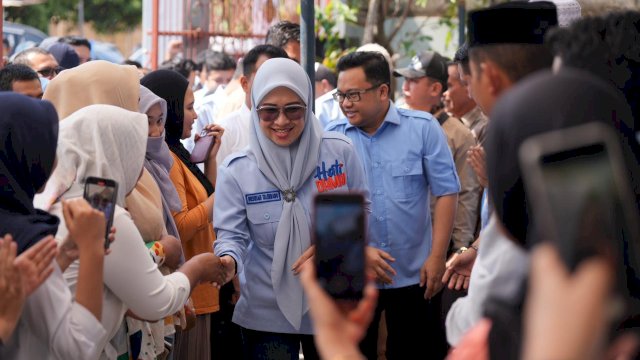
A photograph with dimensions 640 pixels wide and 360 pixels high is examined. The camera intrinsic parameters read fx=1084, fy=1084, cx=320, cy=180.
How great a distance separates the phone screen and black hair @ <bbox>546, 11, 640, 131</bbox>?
1.05 metres

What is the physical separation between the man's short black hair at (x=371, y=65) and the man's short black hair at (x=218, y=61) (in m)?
6.35

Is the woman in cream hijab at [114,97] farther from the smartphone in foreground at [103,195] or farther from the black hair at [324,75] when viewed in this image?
the black hair at [324,75]

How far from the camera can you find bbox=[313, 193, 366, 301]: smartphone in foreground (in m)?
2.11

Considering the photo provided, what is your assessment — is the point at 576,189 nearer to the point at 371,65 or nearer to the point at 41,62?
the point at 371,65

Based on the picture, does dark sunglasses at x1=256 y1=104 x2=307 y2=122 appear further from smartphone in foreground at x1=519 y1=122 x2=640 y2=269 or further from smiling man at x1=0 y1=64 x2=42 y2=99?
smartphone in foreground at x1=519 y1=122 x2=640 y2=269

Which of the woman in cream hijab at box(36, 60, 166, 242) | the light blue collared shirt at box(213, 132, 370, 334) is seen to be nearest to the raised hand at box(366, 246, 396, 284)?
the light blue collared shirt at box(213, 132, 370, 334)

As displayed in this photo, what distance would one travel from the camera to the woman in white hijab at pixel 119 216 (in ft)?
12.2

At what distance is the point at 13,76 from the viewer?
6938 mm

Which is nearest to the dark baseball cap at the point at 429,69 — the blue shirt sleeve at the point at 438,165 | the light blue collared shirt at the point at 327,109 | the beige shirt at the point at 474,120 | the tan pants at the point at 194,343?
the beige shirt at the point at 474,120

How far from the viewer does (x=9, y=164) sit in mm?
3250

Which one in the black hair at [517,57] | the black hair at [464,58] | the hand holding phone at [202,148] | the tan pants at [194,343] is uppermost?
the black hair at [517,57]

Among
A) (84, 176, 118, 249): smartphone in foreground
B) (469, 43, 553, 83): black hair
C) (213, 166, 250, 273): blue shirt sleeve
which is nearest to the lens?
(469, 43, 553, 83): black hair

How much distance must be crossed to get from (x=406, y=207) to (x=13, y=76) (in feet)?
8.94

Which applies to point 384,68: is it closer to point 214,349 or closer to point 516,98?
point 214,349
